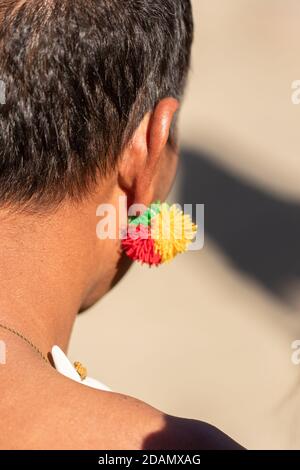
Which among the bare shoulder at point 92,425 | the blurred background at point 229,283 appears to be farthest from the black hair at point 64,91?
the blurred background at point 229,283

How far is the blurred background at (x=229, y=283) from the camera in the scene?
312 cm

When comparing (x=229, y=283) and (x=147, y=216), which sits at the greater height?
(x=147, y=216)

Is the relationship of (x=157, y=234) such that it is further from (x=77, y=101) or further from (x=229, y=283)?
(x=229, y=283)

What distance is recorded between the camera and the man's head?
1.38 m

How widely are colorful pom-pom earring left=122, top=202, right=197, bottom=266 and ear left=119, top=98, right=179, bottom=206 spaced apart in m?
0.15

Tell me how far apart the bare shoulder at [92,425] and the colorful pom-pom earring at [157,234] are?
1.57 ft

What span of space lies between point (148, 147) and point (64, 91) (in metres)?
0.18

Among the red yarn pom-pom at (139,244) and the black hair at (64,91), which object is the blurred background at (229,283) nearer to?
the red yarn pom-pom at (139,244)

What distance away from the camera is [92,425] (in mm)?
1207

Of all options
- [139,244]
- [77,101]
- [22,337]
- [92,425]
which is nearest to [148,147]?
[77,101]

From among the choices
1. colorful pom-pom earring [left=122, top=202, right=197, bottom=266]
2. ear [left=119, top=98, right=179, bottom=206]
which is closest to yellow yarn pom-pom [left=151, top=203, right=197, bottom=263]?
colorful pom-pom earring [left=122, top=202, right=197, bottom=266]

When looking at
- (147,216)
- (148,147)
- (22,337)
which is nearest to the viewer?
(22,337)

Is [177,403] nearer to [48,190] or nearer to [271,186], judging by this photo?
[271,186]
